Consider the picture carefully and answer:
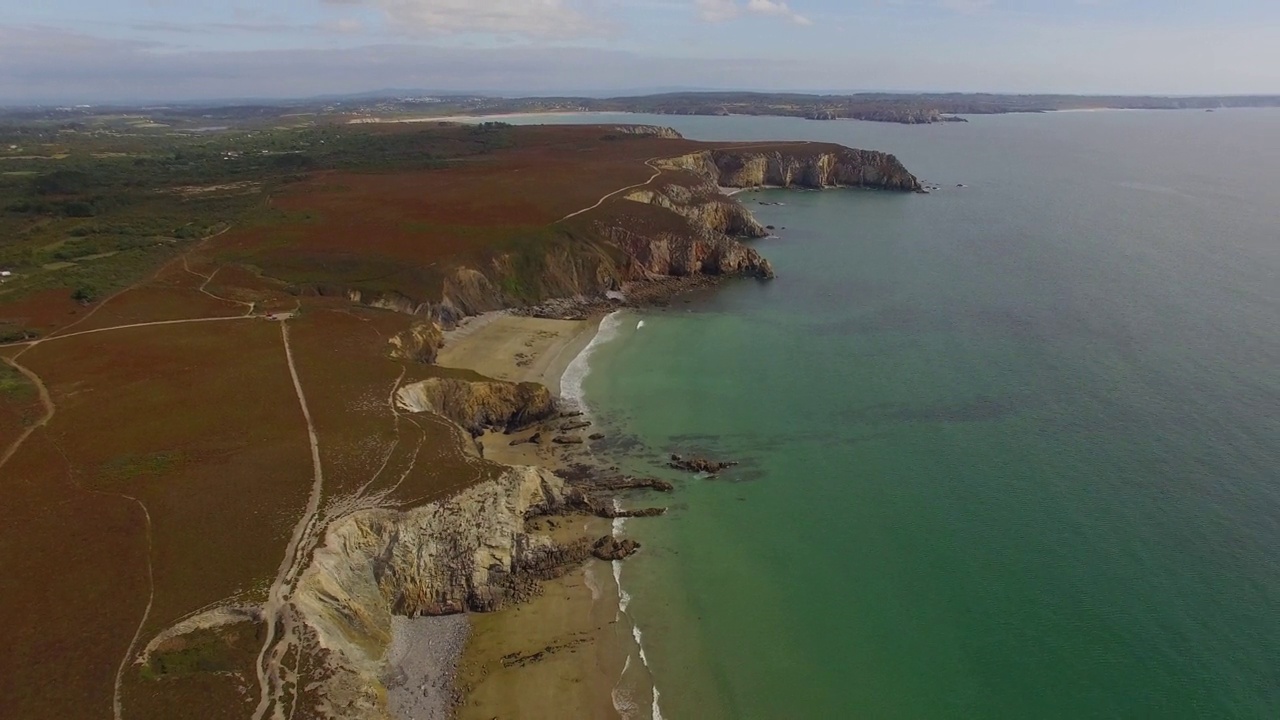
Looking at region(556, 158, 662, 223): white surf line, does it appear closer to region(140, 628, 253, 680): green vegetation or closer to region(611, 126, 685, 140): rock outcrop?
region(140, 628, 253, 680): green vegetation

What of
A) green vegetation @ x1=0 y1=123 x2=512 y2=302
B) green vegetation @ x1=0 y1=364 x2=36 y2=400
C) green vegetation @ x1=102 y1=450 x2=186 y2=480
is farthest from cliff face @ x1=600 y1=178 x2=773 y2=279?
green vegetation @ x1=0 y1=364 x2=36 y2=400

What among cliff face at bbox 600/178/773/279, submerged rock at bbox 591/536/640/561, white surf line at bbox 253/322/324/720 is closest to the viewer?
white surf line at bbox 253/322/324/720

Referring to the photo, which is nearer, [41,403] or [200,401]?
[41,403]

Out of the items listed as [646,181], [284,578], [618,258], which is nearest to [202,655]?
[284,578]

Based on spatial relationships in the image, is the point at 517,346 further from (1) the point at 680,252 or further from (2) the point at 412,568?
(2) the point at 412,568

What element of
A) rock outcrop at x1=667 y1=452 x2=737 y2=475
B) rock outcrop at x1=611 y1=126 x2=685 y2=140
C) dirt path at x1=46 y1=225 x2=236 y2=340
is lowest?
rock outcrop at x1=667 y1=452 x2=737 y2=475

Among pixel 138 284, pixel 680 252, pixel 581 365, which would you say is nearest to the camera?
pixel 581 365

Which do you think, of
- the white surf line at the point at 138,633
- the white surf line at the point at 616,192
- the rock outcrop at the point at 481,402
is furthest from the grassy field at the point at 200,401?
the rock outcrop at the point at 481,402
